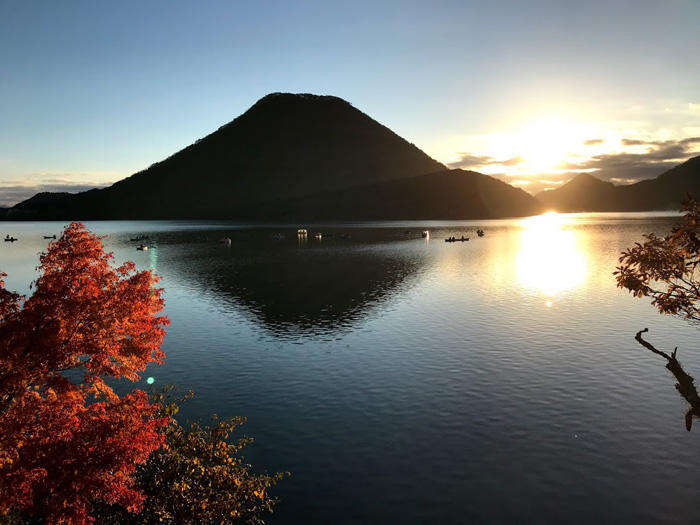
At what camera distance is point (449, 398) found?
3766cm

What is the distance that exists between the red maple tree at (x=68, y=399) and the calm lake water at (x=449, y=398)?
9231 mm

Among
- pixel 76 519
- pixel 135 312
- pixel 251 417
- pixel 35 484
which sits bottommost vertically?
pixel 251 417

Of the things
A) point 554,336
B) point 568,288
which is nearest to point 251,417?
point 554,336

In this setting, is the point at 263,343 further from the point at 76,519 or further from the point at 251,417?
the point at 76,519

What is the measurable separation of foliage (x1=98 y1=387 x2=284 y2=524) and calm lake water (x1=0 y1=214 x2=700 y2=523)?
2.46 m

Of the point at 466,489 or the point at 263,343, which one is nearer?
the point at 466,489

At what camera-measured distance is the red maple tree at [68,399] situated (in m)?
16.3

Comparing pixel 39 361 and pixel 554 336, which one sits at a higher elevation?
pixel 39 361

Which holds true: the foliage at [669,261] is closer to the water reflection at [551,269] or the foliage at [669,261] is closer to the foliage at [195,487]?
the foliage at [195,487]

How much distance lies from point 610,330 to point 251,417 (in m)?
42.7

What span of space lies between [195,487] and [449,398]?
68.7 ft

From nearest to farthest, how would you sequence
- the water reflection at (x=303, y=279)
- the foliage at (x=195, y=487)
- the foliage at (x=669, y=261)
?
the foliage at (x=669, y=261) → the foliage at (x=195, y=487) → the water reflection at (x=303, y=279)

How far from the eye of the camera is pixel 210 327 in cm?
6269

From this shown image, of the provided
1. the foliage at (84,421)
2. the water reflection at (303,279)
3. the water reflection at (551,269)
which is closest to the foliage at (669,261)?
the foliage at (84,421)
